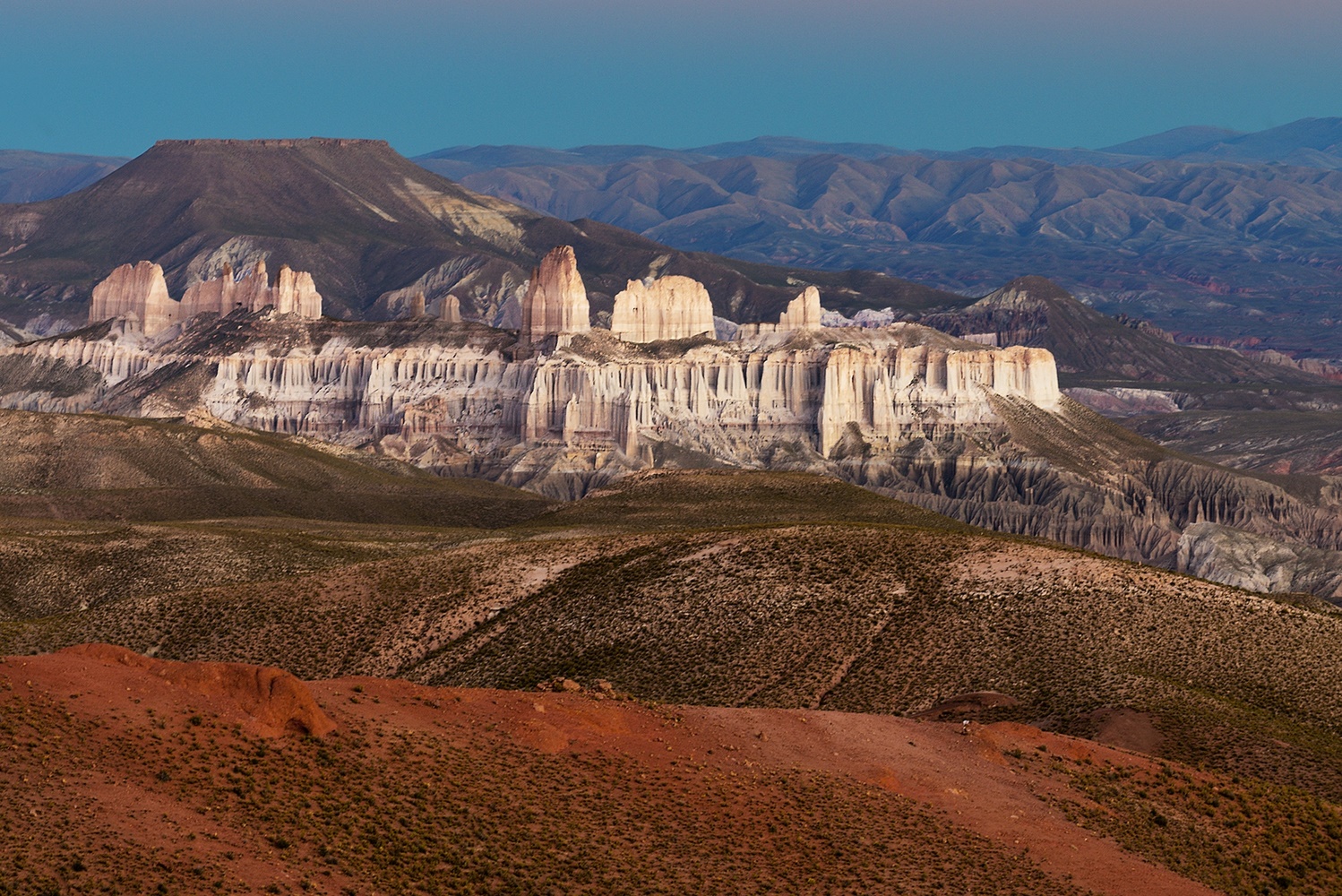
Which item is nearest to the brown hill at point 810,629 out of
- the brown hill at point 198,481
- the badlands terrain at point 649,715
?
the badlands terrain at point 649,715

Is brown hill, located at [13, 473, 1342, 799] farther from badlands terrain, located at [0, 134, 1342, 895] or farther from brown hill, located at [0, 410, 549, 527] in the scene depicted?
brown hill, located at [0, 410, 549, 527]

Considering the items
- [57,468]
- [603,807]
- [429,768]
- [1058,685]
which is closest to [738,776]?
[603,807]

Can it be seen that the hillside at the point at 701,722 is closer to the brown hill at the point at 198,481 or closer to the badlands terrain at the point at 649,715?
the badlands terrain at the point at 649,715

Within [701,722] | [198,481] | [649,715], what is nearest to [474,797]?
[649,715]

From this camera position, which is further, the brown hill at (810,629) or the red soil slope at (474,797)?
the brown hill at (810,629)

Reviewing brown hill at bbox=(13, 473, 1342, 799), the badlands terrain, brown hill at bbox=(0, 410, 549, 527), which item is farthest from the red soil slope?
brown hill at bbox=(0, 410, 549, 527)

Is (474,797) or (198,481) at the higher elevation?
(198,481)

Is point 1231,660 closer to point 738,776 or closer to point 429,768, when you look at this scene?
point 738,776

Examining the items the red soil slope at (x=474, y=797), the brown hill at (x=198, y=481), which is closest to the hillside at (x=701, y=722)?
the red soil slope at (x=474, y=797)

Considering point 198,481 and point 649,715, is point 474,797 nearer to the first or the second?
point 649,715

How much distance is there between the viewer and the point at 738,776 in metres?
62.6

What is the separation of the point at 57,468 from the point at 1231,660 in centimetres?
11757

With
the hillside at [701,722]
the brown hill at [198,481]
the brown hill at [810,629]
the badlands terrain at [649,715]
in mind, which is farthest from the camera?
the brown hill at [198,481]

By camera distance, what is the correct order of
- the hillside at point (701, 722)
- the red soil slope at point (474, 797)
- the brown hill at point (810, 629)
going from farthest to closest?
1. the brown hill at point (810, 629)
2. the hillside at point (701, 722)
3. the red soil slope at point (474, 797)
